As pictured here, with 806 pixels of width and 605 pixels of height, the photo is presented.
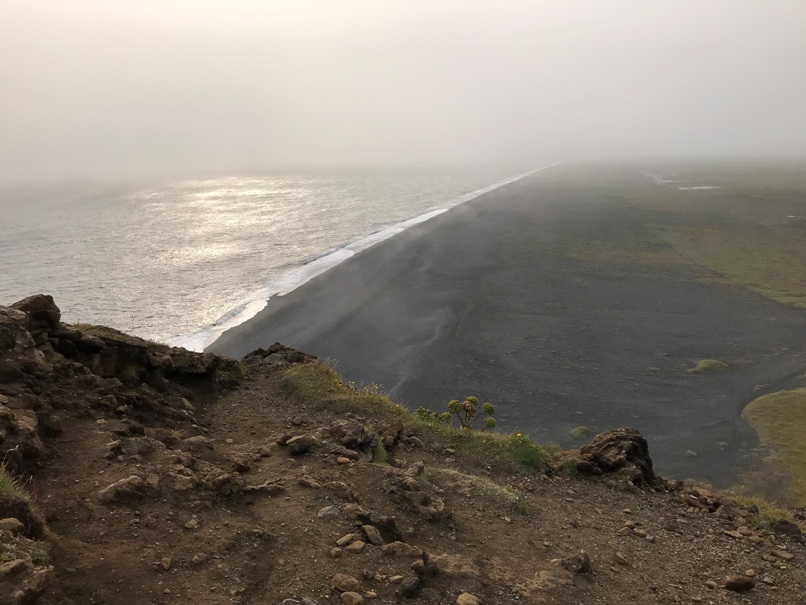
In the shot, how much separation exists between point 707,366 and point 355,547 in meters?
22.7

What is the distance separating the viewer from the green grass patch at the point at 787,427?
17.7 meters

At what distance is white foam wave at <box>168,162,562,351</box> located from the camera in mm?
28922

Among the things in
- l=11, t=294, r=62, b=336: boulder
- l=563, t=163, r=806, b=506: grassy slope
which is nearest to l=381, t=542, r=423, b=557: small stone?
l=11, t=294, r=62, b=336: boulder

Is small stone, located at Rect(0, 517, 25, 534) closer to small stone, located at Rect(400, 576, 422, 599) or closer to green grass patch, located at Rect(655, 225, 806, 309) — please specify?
small stone, located at Rect(400, 576, 422, 599)

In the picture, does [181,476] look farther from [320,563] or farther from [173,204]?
[173,204]

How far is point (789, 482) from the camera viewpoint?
57.5 feet

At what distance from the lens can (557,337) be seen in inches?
1161

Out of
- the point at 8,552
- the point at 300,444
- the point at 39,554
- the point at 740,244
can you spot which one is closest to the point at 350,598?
the point at 39,554

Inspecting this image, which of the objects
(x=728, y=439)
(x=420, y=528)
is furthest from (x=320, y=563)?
(x=728, y=439)

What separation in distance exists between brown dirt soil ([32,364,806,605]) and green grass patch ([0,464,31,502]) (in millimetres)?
332

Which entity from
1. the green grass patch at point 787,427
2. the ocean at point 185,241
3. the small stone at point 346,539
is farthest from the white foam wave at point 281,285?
the green grass patch at point 787,427

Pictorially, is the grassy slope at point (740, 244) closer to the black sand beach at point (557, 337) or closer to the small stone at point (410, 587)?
the black sand beach at point (557, 337)

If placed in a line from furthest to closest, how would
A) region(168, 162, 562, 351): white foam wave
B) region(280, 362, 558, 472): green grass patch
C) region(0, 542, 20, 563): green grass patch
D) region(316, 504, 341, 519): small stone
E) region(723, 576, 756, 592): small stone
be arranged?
region(168, 162, 562, 351): white foam wave, region(280, 362, 558, 472): green grass patch, region(723, 576, 756, 592): small stone, region(316, 504, 341, 519): small stone, region(0, 542, 20, 563): green grass patch

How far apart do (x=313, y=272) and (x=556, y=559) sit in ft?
115
